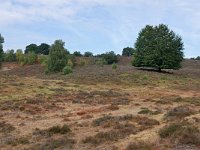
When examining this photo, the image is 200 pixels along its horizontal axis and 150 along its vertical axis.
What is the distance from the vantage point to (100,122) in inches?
929

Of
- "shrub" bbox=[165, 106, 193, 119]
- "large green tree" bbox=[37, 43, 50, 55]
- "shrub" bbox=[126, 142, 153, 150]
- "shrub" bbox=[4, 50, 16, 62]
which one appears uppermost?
"large green tree" bbox=[37, 43, 50, 55]

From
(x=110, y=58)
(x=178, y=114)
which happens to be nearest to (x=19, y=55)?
(x=110, y=58)

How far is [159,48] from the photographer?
79812 mm

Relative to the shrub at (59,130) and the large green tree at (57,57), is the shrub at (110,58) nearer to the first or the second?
the large green tree at (57,57)

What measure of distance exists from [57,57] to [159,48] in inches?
1048

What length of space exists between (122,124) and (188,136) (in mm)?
5952

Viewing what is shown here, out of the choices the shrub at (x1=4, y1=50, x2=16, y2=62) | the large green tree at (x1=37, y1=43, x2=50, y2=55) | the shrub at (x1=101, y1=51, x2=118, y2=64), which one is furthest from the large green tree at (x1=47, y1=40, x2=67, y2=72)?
the large green tree at (x1=37, y1=43, x2=50, y2=55)

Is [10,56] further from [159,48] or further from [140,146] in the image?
[140,146]

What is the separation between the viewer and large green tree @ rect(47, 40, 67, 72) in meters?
96.4

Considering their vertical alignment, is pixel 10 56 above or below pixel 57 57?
below

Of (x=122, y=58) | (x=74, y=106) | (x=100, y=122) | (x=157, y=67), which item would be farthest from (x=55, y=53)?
(x=100, y=122)

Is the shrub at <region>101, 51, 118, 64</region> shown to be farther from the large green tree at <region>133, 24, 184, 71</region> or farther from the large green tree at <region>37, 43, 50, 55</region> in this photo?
the large green tree at <region>133, 24, 184, 71</region>

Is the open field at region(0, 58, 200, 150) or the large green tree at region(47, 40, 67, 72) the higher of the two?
the large green tree at region(47, 40, 67, 72)

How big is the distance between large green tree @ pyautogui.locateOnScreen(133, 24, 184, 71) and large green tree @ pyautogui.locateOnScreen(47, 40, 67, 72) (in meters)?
19.4
